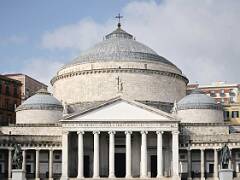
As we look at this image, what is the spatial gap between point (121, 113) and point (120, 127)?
200cm

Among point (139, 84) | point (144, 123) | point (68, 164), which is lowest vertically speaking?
point (68, 164)

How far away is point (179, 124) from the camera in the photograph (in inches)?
3671

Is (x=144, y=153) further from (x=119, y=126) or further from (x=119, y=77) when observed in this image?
(x=119, y=77)

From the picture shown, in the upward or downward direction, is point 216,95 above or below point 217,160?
above

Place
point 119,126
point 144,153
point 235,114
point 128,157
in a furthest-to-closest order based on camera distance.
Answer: point 235,114, point 119,126, point 144,153, point 128,157

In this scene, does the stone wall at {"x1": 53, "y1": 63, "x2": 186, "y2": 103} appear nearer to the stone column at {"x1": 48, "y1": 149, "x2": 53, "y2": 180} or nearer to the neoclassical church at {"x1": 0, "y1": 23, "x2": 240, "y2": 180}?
the neoclassical church at {"x1": 0, "y1": 23, "x2": 240, "y2": 180}

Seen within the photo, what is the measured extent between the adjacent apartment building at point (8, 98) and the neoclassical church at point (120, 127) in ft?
50.1

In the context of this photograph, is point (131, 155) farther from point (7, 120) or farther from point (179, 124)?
point (7, 120)

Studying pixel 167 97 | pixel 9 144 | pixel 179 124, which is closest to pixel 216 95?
pixel 167 97

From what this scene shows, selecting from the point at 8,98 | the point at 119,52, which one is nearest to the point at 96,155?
the point at 119,52

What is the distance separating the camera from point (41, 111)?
99.2 meters

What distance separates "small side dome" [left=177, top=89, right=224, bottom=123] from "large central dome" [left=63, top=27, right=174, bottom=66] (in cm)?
950

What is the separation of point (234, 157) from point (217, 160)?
3172mm

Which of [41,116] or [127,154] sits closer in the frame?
[127,154]
